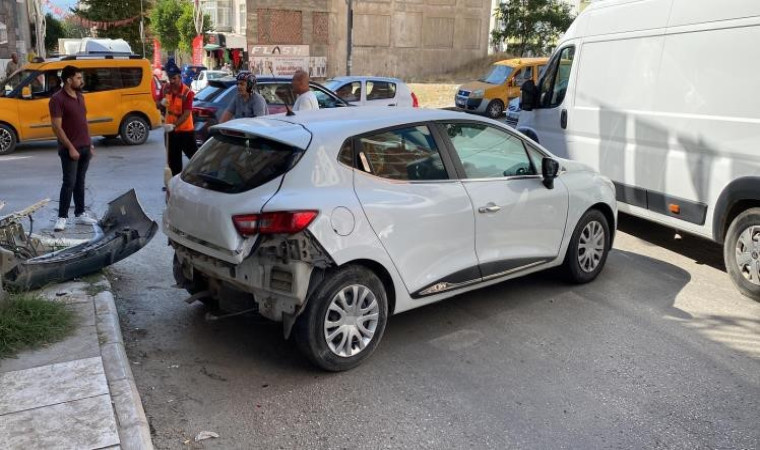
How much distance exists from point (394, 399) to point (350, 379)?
377 mm

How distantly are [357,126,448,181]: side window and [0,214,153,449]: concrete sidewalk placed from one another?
2.01m

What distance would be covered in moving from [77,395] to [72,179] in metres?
4.30

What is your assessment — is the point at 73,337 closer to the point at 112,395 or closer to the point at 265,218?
the point at 112,395

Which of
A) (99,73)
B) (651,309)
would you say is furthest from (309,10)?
(651,309)

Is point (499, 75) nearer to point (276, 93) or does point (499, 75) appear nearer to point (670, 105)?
point (276, 93)

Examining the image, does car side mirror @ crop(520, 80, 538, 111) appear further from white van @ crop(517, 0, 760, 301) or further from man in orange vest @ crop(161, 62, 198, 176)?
man in orange vest @ crop(161, 62, 198, 176)

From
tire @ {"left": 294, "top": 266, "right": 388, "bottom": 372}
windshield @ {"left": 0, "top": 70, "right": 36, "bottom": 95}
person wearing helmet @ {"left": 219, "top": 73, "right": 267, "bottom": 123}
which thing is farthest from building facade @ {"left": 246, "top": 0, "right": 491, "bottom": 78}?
tire @ {"left": 294, "top": 266, "right": 388, "bottom": 372}

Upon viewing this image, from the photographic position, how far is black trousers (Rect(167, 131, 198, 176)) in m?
8.99

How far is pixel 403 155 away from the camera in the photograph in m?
4.59

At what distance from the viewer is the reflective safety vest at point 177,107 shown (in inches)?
349

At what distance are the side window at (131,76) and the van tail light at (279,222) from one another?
11936mm

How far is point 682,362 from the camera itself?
14.7ft

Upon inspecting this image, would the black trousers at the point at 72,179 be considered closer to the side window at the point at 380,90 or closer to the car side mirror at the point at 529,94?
the car side mirror at the point at 529,94

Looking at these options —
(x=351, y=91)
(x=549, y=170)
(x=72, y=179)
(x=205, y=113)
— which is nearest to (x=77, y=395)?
(x=549, y=170)
